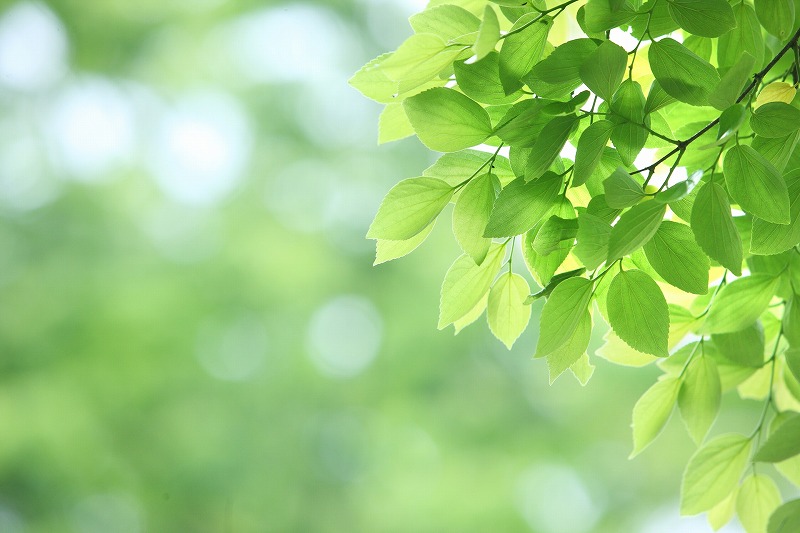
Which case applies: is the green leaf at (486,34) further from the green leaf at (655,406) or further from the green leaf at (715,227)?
the green leaf at (655,406)

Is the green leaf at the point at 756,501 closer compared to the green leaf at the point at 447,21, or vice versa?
the green leaf at the point at 447,21

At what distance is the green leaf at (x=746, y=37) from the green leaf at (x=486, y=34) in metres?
0.14

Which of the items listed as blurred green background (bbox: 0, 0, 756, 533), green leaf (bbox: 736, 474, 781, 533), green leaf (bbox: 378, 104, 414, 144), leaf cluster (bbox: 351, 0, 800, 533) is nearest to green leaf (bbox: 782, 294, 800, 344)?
leaf cluster (bbox: 351, 0, 800, 533)

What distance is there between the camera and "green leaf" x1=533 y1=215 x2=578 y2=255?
31 cm

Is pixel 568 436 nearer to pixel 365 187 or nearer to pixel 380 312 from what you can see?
pixel 380 312

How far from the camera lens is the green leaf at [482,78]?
0.29 metres

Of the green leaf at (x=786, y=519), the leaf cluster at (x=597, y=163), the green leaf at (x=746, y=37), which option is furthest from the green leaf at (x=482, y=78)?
the green leaf at (x=786, y=519)

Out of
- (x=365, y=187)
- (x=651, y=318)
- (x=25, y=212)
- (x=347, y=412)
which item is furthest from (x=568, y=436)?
(x=651, y=318)

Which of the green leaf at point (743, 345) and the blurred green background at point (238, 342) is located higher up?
the green leaf at point (743, 345)

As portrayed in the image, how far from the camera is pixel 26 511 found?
2.68 m

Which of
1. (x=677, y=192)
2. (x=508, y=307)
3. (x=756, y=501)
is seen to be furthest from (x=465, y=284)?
(x=756, y=501)

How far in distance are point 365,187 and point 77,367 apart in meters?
1.27

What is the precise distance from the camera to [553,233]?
0.31 metres

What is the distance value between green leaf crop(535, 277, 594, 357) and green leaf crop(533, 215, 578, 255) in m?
0.02
